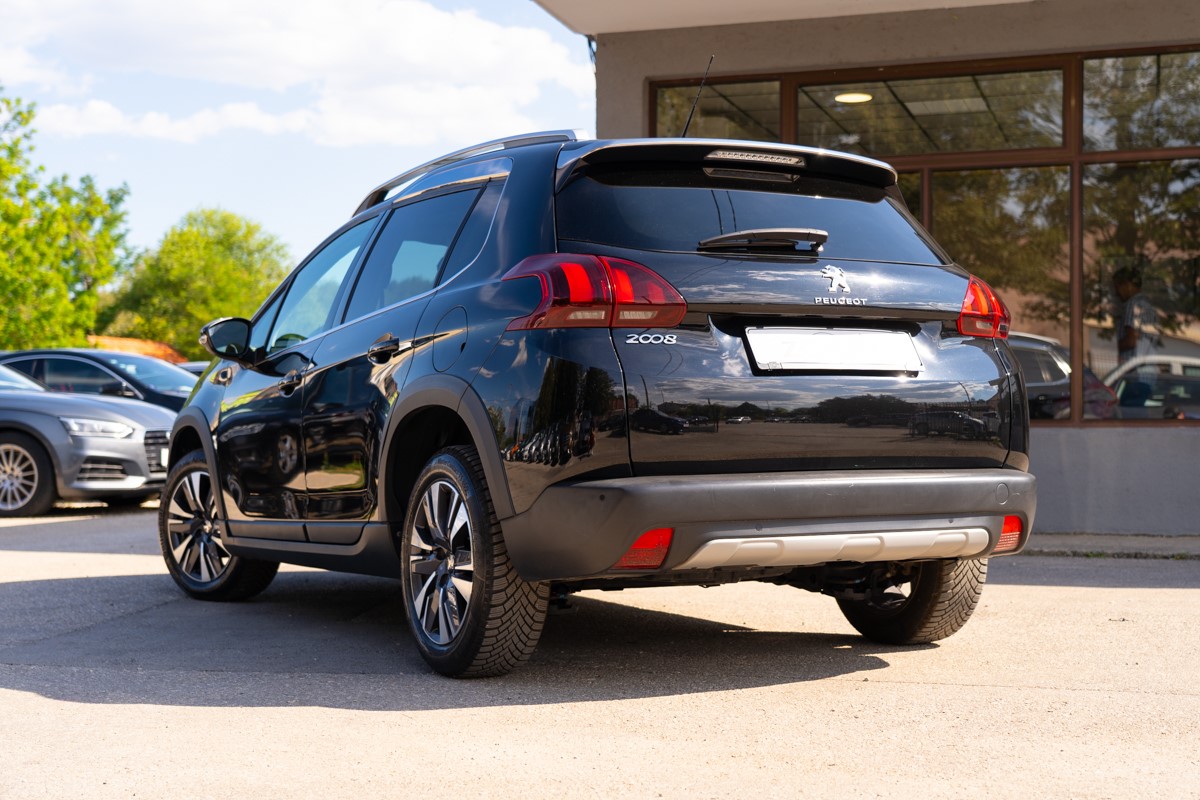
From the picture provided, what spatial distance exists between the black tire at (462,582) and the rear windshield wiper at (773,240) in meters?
1.08

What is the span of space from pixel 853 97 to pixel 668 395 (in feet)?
25.4

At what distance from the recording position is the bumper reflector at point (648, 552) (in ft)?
14.4

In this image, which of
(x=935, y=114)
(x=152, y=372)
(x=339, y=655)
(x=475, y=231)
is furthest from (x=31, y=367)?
(x=475, y=231)

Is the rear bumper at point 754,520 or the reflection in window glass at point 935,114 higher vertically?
the reflection in window glass at point 935,114

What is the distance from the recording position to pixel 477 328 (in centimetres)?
487

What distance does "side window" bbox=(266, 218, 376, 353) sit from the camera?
6.36m

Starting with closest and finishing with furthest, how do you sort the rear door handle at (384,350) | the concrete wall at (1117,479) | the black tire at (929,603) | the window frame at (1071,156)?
1. the rear door handle at (384,350)
2. the black tire at (929,603)
3. the concrete wall at (1117,479)
4. the window frame at (1071,156)

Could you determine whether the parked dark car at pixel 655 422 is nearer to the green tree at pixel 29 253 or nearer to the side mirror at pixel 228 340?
the side mirror at pixel 228 340

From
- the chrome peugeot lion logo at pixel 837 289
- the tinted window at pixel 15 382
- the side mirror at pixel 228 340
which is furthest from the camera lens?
the tinted window at pixel 15 382

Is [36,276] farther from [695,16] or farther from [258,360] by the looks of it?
[258,360]

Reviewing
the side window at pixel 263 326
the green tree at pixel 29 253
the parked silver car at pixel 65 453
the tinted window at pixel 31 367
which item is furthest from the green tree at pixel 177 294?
the side window at pixel 263 326

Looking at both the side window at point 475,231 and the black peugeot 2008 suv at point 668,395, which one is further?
the side window at point 475,231

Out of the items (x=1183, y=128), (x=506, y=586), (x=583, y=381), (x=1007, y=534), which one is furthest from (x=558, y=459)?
(x=1183, y=128)

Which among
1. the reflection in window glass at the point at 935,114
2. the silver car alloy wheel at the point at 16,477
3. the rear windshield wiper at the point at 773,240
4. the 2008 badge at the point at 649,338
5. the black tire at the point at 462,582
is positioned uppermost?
the reflection in window glass at the point at 935,114
